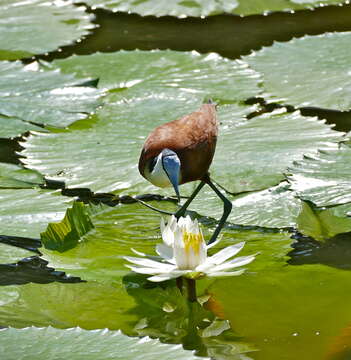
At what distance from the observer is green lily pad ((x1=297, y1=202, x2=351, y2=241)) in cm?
266

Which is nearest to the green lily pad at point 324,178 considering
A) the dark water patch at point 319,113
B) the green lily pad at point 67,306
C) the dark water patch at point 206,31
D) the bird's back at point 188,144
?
the bird's back at point 188,144

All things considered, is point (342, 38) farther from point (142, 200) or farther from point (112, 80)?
point (142, 200)

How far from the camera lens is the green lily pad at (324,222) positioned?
2664mm

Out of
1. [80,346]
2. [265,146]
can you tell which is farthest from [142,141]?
[80,346]

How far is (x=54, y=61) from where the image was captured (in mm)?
4031

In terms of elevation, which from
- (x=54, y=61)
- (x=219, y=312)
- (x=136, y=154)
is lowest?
(x=219, y=312)

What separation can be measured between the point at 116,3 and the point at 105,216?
7.86 ft

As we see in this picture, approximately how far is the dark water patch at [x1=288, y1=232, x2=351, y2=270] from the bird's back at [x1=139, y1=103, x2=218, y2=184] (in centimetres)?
39

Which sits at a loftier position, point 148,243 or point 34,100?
point 34,100

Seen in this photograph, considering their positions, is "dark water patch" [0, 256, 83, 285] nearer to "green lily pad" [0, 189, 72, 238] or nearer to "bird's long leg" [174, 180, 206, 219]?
"green lily pad" [0, 189, 72, 238]

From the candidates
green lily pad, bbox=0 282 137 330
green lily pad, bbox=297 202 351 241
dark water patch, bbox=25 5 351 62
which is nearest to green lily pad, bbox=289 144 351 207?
green lily pad, bbox=297 202 351 241

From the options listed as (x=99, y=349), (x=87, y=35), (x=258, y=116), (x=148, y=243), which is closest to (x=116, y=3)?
(x=87, y=35)

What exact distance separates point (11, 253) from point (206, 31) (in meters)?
2.49

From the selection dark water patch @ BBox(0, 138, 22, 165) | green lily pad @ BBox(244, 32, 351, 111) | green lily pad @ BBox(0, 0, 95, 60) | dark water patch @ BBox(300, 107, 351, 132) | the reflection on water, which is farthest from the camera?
green lily pad @ BBox(0, 0, 95, 60)
